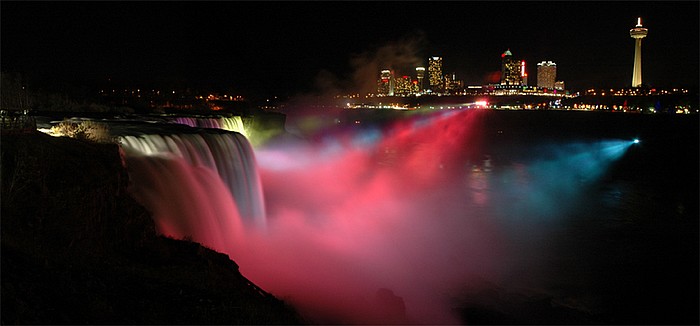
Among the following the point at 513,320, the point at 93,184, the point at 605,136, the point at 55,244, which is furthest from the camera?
the point at 605,136

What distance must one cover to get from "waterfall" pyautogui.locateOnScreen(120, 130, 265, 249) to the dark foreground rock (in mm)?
2059

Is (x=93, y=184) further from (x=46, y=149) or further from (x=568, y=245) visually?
(x=568, y=245)

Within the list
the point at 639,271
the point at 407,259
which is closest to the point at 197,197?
the point at 407,259

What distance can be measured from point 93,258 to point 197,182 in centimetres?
656

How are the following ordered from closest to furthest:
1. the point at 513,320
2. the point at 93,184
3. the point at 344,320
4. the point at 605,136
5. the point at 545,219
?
the point at 93,184
the point at 344,320
the point at 513,320
the point at 545,219
the point at 605,136

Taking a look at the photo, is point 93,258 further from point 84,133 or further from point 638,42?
point 638,42

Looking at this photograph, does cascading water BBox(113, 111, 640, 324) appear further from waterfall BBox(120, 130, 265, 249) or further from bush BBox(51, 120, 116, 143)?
bush BBox(51, 120, 116, 143)

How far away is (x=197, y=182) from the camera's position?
1294 centimetres

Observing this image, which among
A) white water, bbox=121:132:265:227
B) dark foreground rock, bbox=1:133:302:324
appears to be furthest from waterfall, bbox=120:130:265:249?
dark foreground rock, bbox=1:133:302:324

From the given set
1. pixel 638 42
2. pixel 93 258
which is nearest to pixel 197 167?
pixel 93 258

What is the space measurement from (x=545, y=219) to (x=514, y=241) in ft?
16.9

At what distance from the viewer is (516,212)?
987 inches

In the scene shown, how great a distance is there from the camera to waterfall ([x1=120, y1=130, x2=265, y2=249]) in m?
11.2

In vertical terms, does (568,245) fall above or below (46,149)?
below
